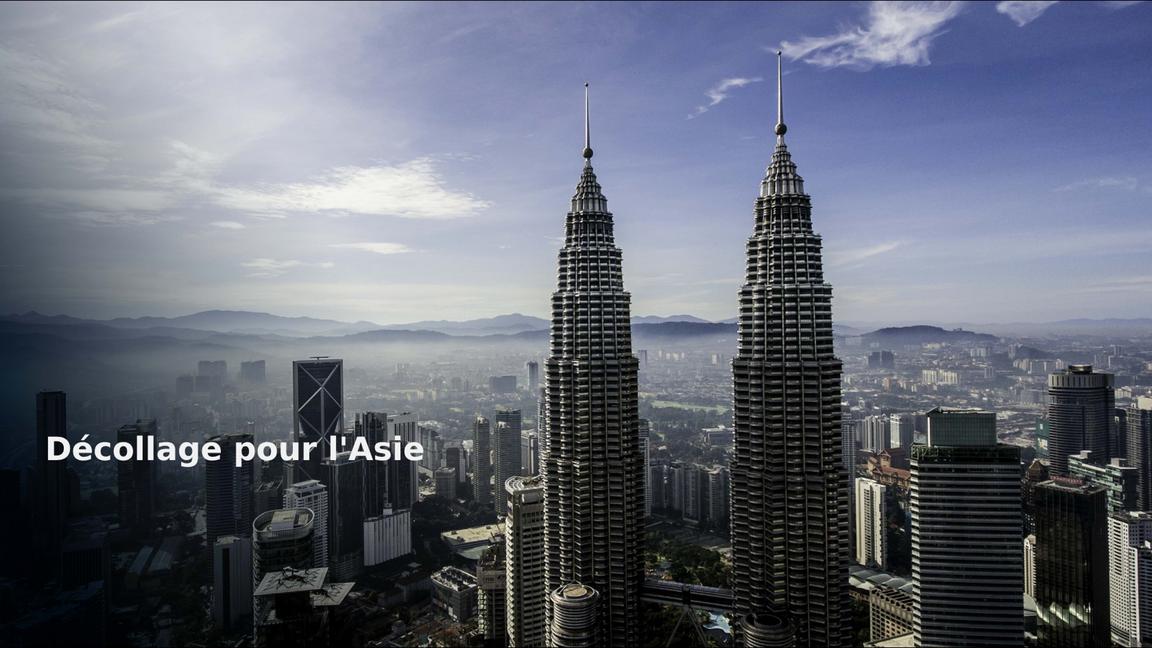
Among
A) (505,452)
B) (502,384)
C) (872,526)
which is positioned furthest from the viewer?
(502,384)

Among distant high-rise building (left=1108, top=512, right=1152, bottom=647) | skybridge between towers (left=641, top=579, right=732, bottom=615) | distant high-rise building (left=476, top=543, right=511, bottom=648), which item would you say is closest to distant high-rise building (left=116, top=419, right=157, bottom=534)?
distant high-rise building (left=476, top=543, right=511, bottom=648)

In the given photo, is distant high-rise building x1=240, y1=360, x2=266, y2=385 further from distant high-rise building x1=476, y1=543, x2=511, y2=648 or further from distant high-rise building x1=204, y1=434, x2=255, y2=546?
distant high-rise building x1=476, y1=543, x2=511, y2=648

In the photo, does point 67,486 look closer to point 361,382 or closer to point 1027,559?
point 361,382

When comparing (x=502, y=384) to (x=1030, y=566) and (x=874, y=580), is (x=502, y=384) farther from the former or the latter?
(x=1030, y=566)

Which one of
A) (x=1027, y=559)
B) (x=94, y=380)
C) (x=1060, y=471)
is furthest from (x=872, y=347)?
(x=94, y=380)

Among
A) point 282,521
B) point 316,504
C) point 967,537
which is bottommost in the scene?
point 316,504

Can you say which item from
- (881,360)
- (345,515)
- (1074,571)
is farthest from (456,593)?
(881,360)

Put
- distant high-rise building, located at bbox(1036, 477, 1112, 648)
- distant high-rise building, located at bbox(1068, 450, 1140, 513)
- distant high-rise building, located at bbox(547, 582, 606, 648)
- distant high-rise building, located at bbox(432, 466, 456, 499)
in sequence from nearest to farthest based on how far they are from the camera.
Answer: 1. distant high-rise building, located at bbox(547, 582, 606, 648)
2. distant high-rise building, located at bbox(1036, 477, 1112, 648)
3. distant high-rise building, located at bbox(1068, 450, 1140, 513)
4. distant high-rise building, located at bbox(432, 466, 456, 499)
